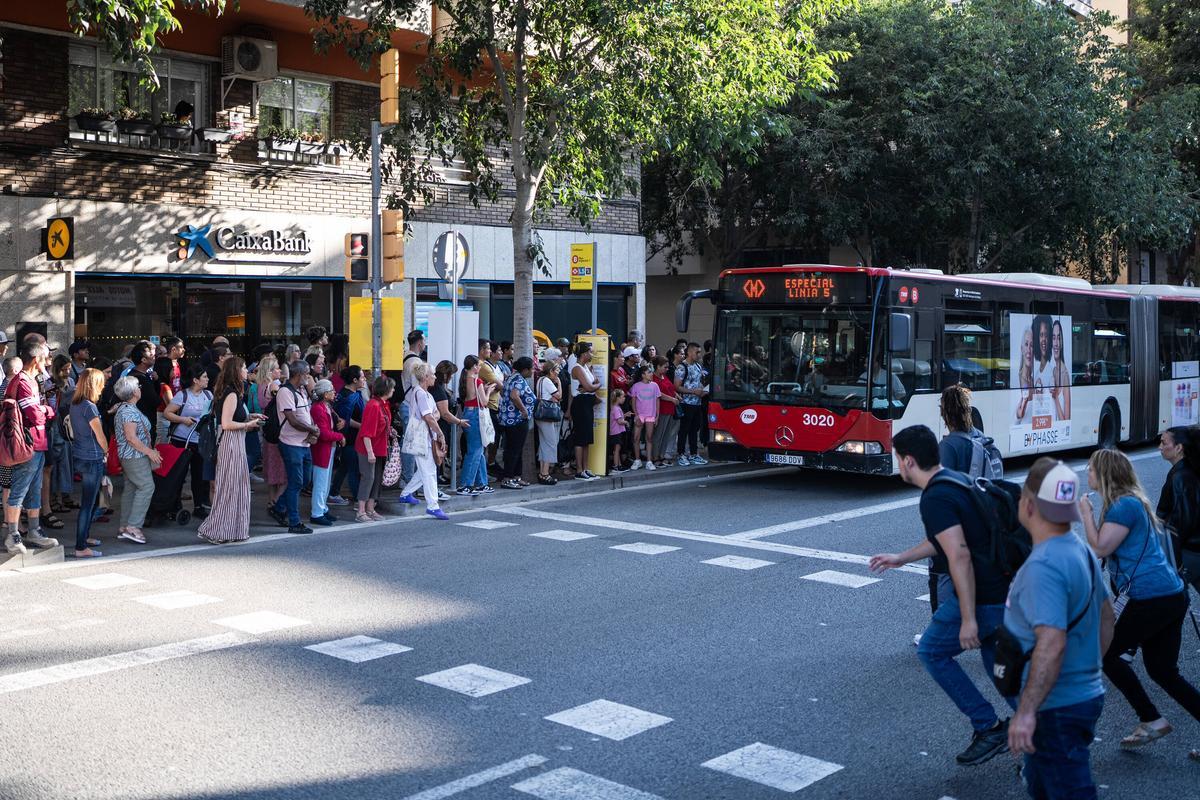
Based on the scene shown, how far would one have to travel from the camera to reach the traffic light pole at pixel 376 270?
Result: 1397 centimetres

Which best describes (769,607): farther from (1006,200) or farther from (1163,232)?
(1163,232)

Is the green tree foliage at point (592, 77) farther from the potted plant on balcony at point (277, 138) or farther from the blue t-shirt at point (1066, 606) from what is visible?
the blue t-shirt at point (1066, 606)

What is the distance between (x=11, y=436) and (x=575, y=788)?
22.9 ft

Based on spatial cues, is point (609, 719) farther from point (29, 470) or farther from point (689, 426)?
point (689, 426)

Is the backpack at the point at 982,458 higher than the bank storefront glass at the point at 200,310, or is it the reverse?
the bank storefront glass at the point at 200,310

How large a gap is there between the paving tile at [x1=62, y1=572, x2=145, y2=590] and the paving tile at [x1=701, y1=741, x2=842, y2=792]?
591cm

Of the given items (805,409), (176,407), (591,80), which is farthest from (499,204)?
(176,407)

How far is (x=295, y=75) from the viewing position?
20047 mm

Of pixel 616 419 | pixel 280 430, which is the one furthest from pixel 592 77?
pixel 280 430

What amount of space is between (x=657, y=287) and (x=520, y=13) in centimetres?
2159

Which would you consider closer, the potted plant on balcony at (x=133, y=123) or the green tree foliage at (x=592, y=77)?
the green tree foliage at (x=592, y=77)

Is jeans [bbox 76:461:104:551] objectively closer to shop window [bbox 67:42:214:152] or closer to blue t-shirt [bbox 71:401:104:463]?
blue t-shirt [bbox 71:401:104:463]

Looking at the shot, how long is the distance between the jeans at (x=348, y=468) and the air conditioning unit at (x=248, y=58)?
7691 millimetres

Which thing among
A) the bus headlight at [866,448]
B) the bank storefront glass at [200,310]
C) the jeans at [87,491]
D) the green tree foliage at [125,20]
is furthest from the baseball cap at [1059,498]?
the bank storefront glass at [200,310]
